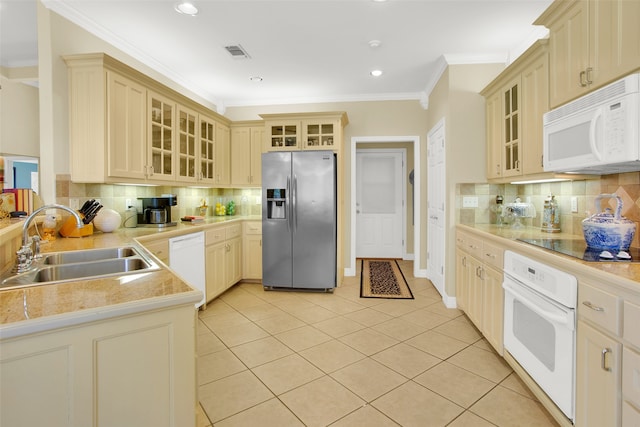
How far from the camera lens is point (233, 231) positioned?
4.02 m

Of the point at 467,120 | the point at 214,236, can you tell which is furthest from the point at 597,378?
the point at 214,236

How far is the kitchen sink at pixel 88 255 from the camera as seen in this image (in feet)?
5.86

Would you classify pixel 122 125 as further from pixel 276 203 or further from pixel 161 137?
pixel 276 203

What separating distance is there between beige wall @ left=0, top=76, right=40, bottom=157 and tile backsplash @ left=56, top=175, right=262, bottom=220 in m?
0.40

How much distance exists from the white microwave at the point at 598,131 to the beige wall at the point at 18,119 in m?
3.76

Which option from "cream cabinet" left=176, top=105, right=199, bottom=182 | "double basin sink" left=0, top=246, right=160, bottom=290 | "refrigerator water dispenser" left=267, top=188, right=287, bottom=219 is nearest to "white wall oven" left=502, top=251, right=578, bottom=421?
"double basin sink" left=0, top=246, right=160, bottom=290

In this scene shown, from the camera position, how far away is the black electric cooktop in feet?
4.93

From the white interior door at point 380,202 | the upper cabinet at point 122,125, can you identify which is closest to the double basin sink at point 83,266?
the upper cabinet at point 122,125

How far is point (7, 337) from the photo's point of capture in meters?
0.85

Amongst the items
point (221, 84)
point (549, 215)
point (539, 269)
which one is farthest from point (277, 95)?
point (539, 269)

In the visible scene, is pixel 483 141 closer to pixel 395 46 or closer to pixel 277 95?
pixel 395 46

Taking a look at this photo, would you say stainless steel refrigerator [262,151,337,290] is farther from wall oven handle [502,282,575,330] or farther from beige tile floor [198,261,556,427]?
wall oven handle [502,282,575,330]

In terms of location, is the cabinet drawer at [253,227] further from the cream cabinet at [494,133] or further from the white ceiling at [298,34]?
the cream cabinet at [494,133]

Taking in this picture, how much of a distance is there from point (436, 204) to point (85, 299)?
12.2 feet
